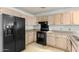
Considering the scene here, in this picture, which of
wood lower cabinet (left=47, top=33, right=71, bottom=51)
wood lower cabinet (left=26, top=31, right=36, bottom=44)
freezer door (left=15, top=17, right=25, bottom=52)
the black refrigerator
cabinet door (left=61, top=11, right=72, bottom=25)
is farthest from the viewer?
wood lower cabinet (left=26, top=31, right=36, bottom=44)

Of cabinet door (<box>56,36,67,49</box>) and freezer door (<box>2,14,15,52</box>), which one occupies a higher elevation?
freezer door (<box>2,14,15,52</box>)

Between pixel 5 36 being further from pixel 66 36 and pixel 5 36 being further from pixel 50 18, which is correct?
pixel 50 18

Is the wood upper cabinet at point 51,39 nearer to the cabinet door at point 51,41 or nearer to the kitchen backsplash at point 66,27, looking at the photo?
the cabinet door at point 51,41

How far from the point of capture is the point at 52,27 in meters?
4.08

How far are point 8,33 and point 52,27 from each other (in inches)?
96.2

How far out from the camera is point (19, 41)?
8.43 ft

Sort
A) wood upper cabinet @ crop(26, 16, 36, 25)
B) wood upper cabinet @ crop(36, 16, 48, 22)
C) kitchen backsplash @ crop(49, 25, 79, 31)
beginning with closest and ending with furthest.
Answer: kitchen backsplash @ crop(49, 25, 79, 31), wood upper cabinet @ crop(26, 16, 36, 25), wood upper cabinet @ crop(36, 16, 48, 22)

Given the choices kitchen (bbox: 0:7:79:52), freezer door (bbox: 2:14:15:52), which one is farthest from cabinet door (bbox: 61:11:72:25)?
freezer door (bbox: 2:14:15:52)

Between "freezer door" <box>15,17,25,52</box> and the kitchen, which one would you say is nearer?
"freezer door" <box>15,17,25,52</box>

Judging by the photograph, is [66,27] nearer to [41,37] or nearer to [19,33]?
[41,37]

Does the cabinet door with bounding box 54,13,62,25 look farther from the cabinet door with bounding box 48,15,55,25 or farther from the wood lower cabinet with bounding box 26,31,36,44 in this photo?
the wood lower cabinet with bounding box 26,31,36,44

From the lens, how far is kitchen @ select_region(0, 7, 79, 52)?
Answer: 2.97 m

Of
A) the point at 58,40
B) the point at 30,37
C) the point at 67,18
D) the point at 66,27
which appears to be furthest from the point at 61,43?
the point at 30,37

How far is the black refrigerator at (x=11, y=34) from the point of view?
1977 millimetres
